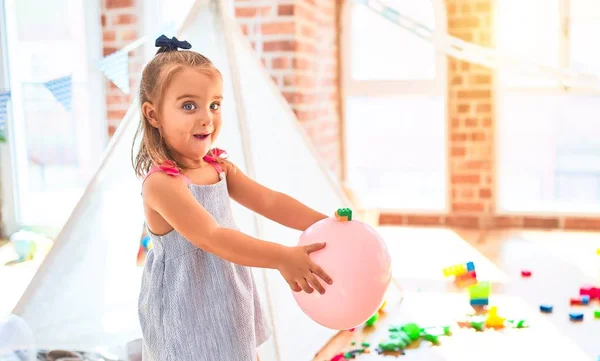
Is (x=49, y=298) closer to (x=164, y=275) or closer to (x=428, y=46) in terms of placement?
(x=164, y=275)

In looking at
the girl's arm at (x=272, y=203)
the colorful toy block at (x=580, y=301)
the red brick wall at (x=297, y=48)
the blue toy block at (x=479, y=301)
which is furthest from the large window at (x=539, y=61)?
the girl's arm at (x=272, y=203)

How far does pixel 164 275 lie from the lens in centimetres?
129

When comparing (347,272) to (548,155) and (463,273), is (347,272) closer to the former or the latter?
(463,273)

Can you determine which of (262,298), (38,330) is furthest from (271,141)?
(38,330)

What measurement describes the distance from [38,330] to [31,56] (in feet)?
5.81

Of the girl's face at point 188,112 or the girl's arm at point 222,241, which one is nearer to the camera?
the girl's arm at point 222,241

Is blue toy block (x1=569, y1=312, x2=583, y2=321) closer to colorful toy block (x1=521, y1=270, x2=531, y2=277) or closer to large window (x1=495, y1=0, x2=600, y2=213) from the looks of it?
colorful toy block (x1=521, y1=270, x2=531, y2=277)

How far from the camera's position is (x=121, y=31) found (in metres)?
3.24

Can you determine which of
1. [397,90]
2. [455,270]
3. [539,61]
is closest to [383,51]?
[397,90]

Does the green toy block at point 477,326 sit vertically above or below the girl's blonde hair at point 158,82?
below

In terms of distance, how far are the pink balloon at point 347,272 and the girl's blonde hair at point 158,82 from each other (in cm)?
30

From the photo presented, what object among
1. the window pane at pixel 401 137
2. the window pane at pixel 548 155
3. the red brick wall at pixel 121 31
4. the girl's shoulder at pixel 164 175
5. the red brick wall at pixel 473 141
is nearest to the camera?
the girl's shoulder at pixel 164 175

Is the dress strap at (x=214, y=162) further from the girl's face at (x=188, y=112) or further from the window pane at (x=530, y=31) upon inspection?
the window pane at (x=530, y=31)

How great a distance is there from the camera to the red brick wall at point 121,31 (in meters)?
3.21
